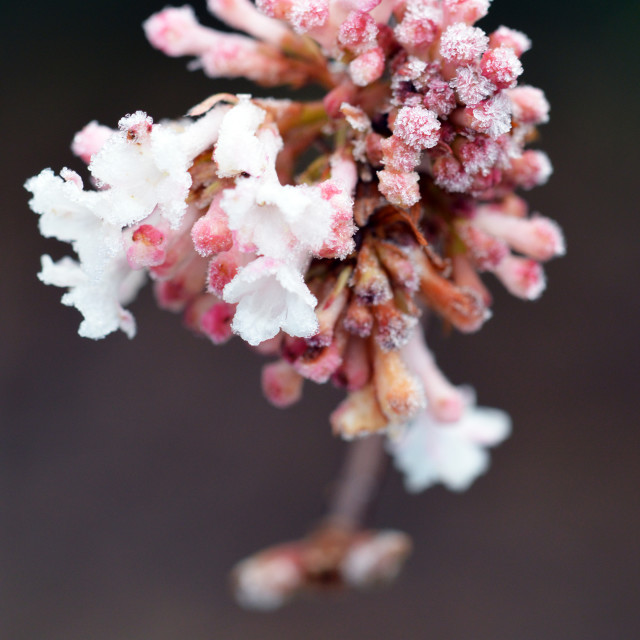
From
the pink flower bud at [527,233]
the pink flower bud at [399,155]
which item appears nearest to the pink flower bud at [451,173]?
the pink flower bud at [399,155]

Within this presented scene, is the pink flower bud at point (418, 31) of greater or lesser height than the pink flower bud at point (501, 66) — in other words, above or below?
above

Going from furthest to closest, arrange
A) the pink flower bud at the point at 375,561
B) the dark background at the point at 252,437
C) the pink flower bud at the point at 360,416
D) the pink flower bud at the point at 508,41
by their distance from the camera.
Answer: the dark background at the point at 252,437 → the pink flower bud at the point at 375,561 → the pink flower bud at the point at 360,416 → the pink flower bud at the point at 508,41

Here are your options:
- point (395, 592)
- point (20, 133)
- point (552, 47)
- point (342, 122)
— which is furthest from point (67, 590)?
point (552, 47)

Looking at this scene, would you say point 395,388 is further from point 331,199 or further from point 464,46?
point 464,46

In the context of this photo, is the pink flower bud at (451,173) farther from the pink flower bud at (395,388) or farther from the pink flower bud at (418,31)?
the pink flower bud at (395,388)

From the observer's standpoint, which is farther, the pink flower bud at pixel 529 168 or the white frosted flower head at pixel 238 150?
the pink flower bud at pixel 529 168

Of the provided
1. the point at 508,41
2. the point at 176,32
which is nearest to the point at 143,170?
the point at 176,32

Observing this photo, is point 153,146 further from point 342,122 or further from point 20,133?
point 20,133
